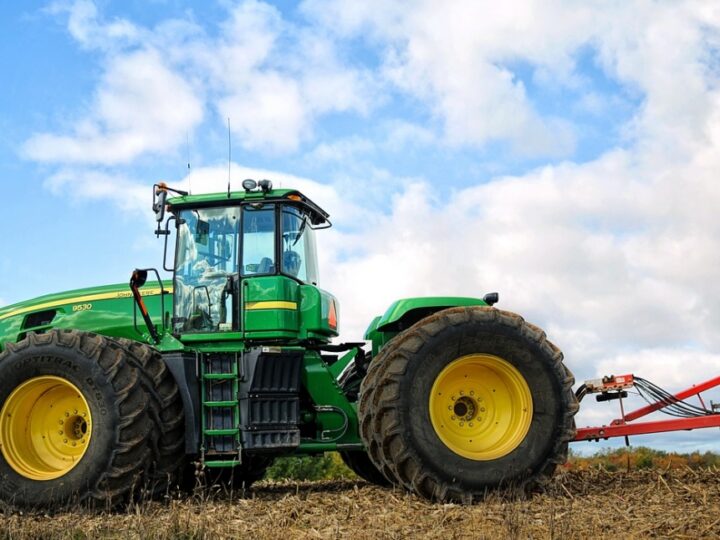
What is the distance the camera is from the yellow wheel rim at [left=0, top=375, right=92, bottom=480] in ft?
30.0

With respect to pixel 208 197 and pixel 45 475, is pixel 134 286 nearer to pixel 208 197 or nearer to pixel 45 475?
pixel 208 197

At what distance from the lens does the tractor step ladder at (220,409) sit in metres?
9.06

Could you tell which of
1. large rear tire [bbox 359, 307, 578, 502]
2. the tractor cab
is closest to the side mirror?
the tractor cab

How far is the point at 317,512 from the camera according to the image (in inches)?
322

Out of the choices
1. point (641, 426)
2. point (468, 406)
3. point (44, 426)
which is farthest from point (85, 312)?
point (641, 426)

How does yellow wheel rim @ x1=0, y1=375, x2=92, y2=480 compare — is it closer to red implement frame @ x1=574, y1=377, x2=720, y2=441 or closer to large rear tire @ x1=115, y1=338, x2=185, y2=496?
large rear tire @ x1=115, y1=338, x2=185, y2=496

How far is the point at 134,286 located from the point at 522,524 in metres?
5.21

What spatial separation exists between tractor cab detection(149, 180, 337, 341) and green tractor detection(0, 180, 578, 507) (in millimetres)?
16

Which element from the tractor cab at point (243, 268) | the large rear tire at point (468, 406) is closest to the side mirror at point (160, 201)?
the tractor cab at point (243, 268)

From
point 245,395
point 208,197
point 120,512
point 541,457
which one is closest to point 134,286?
point 208,197

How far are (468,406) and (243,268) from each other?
2920 millimetres

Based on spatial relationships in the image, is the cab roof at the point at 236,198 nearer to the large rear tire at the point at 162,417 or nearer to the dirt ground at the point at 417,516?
the large rear tire at the point at 162,417

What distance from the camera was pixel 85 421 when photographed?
930 cm

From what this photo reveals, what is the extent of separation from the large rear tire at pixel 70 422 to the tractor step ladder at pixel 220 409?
2.11ft
